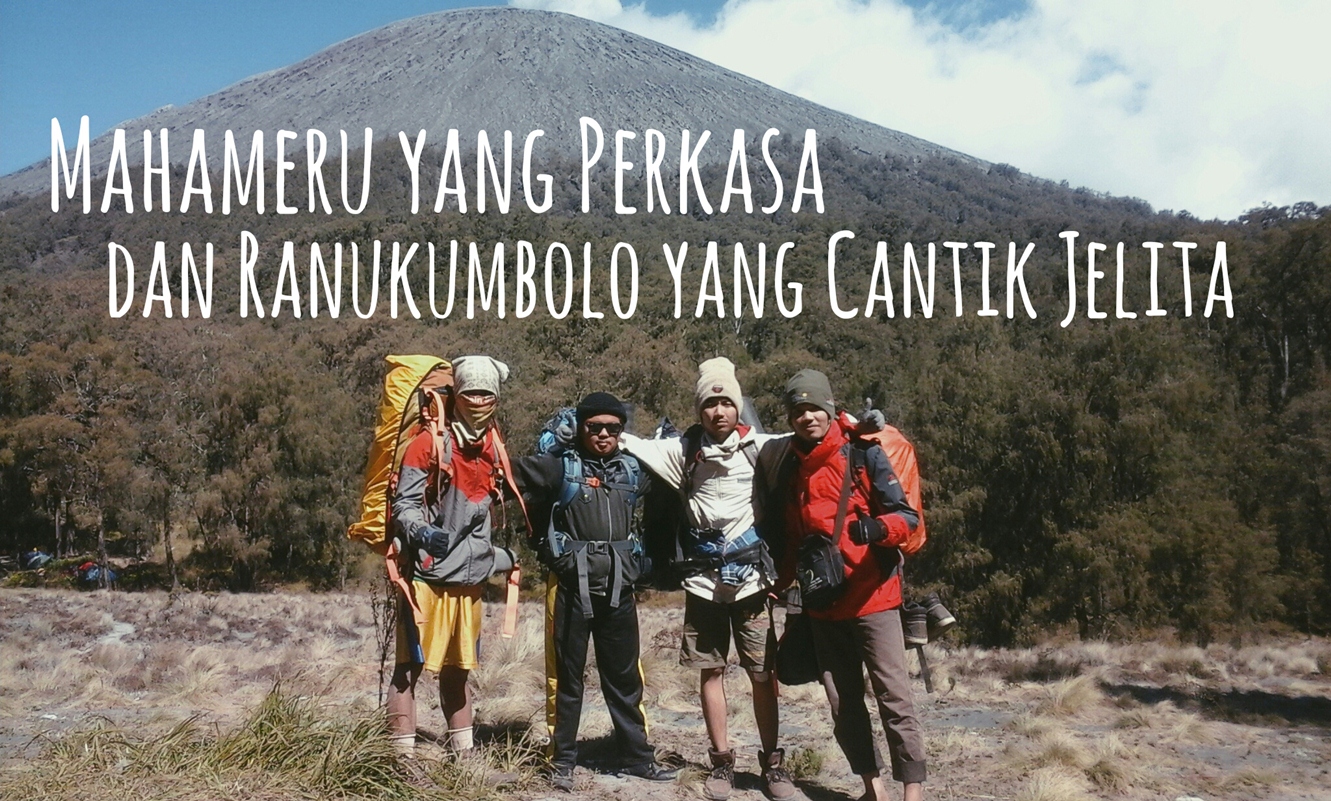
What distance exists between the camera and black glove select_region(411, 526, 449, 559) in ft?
12.5

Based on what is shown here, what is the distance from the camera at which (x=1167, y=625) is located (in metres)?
21.3

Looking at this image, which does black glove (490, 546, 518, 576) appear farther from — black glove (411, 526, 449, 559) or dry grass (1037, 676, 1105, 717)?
dry grass (1037, 676, 1105, 717)

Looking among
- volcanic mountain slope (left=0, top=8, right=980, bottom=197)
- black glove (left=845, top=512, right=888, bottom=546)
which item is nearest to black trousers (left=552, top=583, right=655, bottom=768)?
black glove (left=845, top=512, right=888, bottom=546)

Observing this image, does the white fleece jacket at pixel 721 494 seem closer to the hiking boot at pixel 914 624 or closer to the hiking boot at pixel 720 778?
the hiking boot at pixel 914 624

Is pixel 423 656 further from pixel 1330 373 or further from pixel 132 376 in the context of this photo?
pixel 132 376

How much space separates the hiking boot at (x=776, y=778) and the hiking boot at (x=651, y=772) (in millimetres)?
380

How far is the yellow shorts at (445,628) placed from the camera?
13.2 ft

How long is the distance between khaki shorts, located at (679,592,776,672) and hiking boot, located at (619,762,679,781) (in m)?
0.51

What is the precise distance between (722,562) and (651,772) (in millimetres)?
998

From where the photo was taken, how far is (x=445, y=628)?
4.06 m

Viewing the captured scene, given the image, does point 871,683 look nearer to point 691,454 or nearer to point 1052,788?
point 691,454

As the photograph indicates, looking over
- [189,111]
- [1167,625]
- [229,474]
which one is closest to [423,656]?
[1167,625]

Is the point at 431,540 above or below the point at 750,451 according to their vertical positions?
below

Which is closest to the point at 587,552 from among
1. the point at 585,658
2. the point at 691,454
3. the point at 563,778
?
the point at 585,658
